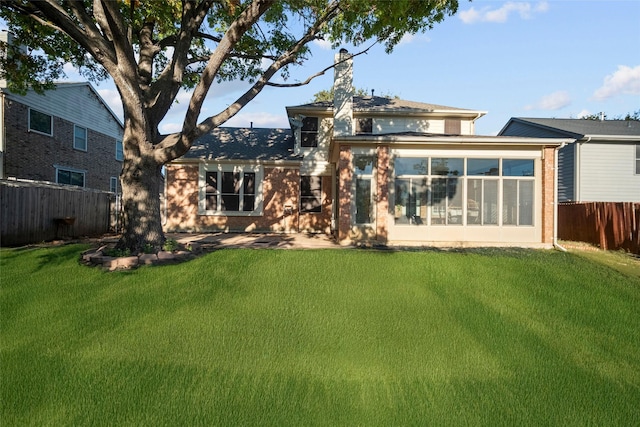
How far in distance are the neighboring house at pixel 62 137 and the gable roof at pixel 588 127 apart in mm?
23972

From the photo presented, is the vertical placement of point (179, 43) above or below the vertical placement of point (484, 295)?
above

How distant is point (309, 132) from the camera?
16609 mm

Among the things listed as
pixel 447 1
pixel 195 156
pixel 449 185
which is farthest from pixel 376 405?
pixel 195 156

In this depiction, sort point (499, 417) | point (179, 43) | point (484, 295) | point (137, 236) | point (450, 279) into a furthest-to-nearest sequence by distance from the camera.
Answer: point (179, 43)
point (137, 236)
point (450, 279)
point (484, 295)
point (499, 417)

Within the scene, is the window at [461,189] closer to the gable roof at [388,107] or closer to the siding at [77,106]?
the gable roof at [388,107]

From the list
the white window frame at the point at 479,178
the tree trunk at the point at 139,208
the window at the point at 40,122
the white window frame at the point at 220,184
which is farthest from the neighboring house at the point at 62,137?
the white window frame at the point at 479,178

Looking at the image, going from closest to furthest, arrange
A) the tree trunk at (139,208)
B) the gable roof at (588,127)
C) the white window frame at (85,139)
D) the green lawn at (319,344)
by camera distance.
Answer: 1. the green lawn at (319,344)
2. the tree trunk at (139,208)
3. the gable roof at (588,127)
4. the white window frame at (85,139)

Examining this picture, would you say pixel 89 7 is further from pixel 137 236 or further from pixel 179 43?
pixel 137 236

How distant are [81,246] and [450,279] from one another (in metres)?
8.71

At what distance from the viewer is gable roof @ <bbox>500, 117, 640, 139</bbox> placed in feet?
55.7

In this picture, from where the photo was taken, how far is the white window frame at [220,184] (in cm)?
1593

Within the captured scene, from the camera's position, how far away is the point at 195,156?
16.0 meters

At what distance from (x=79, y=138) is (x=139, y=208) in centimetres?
1669

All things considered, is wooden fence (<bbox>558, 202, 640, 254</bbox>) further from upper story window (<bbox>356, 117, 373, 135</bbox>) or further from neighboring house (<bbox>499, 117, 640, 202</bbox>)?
upper story window (<bbox>356, 117, 373, 135</bbox>)
